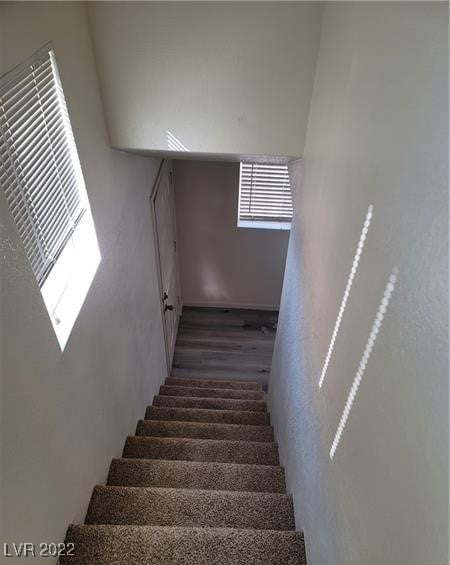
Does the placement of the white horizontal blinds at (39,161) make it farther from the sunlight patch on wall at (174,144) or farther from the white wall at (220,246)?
the white wall at (220,246)

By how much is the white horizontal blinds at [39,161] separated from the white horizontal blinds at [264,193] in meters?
2.70

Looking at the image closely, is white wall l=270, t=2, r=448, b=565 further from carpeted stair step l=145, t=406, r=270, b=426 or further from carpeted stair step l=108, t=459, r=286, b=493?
carpeted stair step l=145, t=406, r=270, b=426

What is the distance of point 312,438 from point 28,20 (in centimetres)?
174

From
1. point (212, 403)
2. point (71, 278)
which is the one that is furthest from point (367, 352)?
point (212, 403)

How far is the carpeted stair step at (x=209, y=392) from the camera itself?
359cm

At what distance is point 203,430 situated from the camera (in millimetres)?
2686

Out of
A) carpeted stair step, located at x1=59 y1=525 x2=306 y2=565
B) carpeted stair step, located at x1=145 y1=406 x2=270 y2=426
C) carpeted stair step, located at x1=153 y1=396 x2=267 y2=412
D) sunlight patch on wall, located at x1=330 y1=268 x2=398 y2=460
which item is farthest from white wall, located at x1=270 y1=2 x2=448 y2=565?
carpeted stair step, located at x1=153 y1=396 x2=267 y2=412

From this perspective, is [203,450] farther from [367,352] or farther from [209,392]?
[367,352]

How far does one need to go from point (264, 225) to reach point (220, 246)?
58 cm

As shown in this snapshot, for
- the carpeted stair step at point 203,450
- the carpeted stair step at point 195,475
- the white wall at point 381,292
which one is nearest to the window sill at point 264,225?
the carpeted stair step at point 203,450

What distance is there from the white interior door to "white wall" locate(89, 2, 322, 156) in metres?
1.14

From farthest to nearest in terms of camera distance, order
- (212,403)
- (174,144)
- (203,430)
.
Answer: (212,403) → (203,430) → (174,144)

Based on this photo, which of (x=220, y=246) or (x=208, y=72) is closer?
(x=208, y=72)

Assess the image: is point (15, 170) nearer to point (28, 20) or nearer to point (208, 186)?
point (28, 20)
